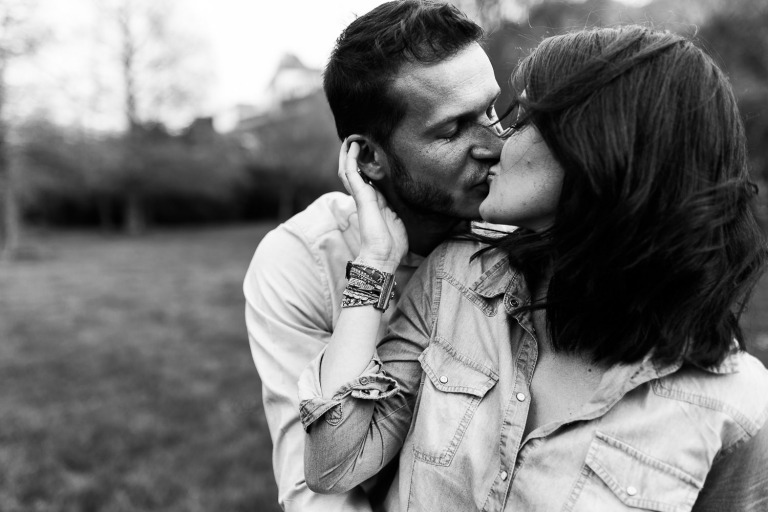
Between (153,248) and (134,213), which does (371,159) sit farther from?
(134,213)

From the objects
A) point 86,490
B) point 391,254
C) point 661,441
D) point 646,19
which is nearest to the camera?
point 661,441

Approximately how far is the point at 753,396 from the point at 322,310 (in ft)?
4.29

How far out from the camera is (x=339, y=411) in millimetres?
1583

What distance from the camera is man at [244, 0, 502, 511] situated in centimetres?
202

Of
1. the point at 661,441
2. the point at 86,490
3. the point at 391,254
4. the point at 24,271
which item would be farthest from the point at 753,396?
the point at 24,271

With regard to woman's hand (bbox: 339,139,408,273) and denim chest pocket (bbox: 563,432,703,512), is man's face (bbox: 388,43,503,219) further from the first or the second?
denim chest pocket (bbox: 563,432,703,512)

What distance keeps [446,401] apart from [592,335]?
1.34 feet

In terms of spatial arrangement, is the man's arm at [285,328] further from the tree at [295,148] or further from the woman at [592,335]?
the tree at [295,148]

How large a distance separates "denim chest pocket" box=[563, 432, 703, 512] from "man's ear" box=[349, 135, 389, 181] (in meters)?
1.20

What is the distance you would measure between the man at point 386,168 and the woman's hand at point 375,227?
0.15 m

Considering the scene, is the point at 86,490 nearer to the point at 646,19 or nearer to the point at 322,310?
the point at 322,310

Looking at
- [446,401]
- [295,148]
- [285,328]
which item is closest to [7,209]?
[295,148]

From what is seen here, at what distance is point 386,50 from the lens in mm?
2113

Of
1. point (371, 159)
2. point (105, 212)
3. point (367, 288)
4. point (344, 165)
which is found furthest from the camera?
point (105, 212)
